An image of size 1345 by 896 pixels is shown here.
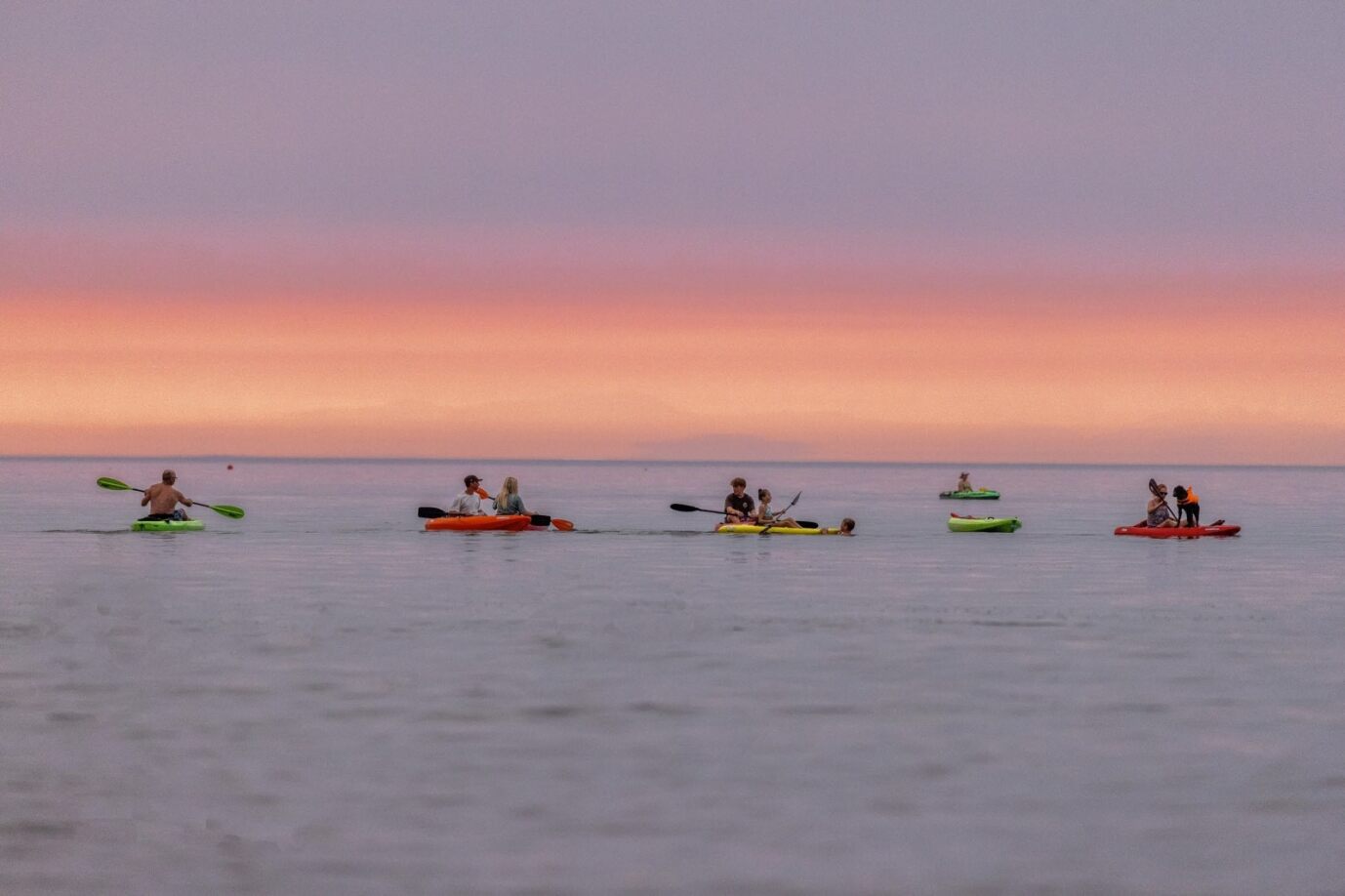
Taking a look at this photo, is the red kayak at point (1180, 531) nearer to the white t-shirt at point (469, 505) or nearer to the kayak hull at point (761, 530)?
the kayak hull at point (761, 530)

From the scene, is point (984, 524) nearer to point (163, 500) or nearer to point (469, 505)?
point (469, 505)

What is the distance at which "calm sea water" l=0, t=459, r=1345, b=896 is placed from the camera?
11.1m

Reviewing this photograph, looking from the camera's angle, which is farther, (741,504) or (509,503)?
(509,503)

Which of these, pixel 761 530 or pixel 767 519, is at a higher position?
pixel 767 519

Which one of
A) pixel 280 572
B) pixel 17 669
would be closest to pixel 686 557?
pixel 280 572

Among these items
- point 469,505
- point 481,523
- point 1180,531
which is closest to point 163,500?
point 469,505

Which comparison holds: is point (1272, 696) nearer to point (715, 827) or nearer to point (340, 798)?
point (715, 827)

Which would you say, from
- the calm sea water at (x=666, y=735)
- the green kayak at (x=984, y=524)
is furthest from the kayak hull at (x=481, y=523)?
the green kayak at (x=984, y=524)

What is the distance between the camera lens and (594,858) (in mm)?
11070

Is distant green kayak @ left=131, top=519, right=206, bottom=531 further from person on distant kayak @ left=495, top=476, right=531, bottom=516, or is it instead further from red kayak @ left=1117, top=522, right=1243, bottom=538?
red kayak @ left=1117, top=522, right=1243, bottom=538

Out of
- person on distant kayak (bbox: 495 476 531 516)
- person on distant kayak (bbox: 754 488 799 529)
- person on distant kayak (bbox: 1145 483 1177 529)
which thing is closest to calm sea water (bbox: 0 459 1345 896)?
person on distant kayak (bbox: 754 488 799 529)

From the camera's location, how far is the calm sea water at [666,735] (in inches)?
436

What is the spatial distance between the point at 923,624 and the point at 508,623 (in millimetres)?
6820

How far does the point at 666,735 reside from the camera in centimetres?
1598
